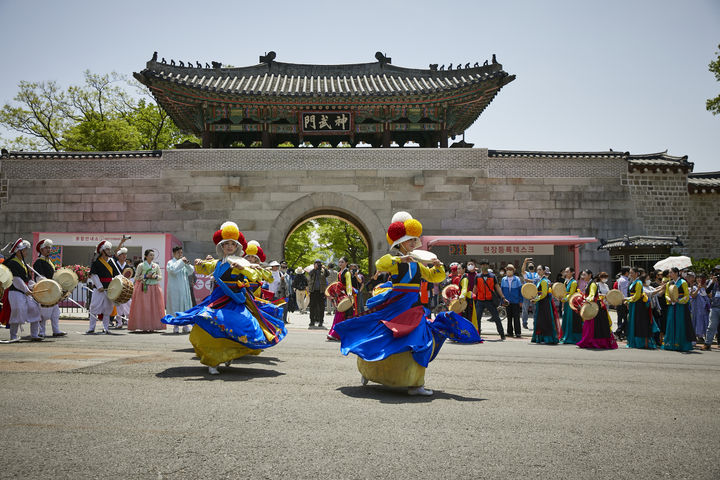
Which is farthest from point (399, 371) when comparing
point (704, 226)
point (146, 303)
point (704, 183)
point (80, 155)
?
point (704, 183)

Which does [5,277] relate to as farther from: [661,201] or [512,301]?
[661,201]

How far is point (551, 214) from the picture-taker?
20.6m

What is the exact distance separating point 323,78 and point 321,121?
281 cm

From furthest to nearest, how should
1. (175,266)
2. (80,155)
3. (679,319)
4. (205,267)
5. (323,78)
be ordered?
(323,78)
(80,155)
(175,266)
(679,319)
(205,267)

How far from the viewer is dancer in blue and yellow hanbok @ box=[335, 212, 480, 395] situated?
5805 millimetres

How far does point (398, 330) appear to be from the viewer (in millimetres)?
5840

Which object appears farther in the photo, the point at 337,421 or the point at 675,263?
the point at 675,263

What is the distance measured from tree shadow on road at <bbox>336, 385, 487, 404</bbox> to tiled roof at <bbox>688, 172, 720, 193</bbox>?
19.3 m

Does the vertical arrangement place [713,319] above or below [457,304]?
below

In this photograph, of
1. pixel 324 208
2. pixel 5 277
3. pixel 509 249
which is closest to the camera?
pixel 5 277

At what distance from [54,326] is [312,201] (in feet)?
35.3

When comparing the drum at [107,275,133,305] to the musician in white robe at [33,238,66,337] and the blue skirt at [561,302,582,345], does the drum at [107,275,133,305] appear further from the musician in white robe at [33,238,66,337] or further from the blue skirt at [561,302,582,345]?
the blue skirt at [561,302,582,345]

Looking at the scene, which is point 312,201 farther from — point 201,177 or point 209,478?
point 209,478

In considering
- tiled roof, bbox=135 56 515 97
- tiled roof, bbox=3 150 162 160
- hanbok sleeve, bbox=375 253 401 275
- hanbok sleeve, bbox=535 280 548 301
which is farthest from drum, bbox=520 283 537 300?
tiled roof, bbox=3 150 162 160
